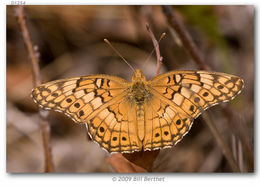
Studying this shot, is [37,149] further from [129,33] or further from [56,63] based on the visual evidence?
[129,33]

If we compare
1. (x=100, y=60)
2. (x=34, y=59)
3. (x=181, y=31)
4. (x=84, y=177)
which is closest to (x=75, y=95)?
(x=34, y=59)

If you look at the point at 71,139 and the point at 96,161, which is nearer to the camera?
the point at 96,161

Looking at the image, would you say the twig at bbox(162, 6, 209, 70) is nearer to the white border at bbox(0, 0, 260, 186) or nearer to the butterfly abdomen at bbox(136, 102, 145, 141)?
the white border at bbox(0, 0, 260, 186)

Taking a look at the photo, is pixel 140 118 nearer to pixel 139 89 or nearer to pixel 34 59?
pixel 139 89

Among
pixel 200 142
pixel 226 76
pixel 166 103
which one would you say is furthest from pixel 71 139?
pixel 226 76

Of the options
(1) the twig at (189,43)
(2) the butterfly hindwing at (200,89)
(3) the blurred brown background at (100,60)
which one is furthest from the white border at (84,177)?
(2) the butterfly hindwing at (200,89)
